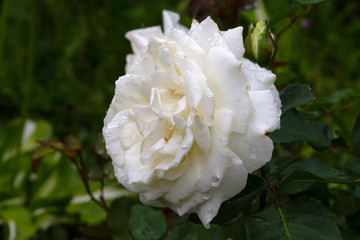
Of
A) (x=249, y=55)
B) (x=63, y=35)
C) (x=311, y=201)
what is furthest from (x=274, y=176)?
(x=63, y=35)

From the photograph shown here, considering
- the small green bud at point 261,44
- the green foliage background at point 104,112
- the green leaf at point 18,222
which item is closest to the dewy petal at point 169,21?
the green foliage background at point 104,112

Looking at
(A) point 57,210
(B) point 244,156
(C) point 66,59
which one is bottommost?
(A) point 57,210

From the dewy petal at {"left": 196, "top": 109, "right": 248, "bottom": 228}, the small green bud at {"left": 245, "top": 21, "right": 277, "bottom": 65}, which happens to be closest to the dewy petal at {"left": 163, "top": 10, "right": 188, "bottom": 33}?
the small green bud at {"left": 245, "top": 21, "right": 277, "bottom": 65}

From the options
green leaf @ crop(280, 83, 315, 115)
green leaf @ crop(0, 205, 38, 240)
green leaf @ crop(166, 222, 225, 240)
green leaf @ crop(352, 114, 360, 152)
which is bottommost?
green leaf @ crop(0, 205, 38, 240)

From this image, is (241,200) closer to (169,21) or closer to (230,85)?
(230,85)

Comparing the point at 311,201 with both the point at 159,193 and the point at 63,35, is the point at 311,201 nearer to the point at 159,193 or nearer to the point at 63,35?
the point at 159,193

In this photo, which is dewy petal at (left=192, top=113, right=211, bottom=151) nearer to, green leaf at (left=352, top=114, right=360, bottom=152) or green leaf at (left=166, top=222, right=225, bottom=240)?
green leaf at (left=166, top=222, right=225, bottom=240)

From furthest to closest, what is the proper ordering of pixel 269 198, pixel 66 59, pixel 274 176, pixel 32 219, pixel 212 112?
1. pixel 66 59
2. pixel 32 219
3. pixel 269 198
4. pixel 274 176
5. pixel 212 112

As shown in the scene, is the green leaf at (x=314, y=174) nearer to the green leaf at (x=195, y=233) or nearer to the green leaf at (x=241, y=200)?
the green leaf at (x=241, y=200)
